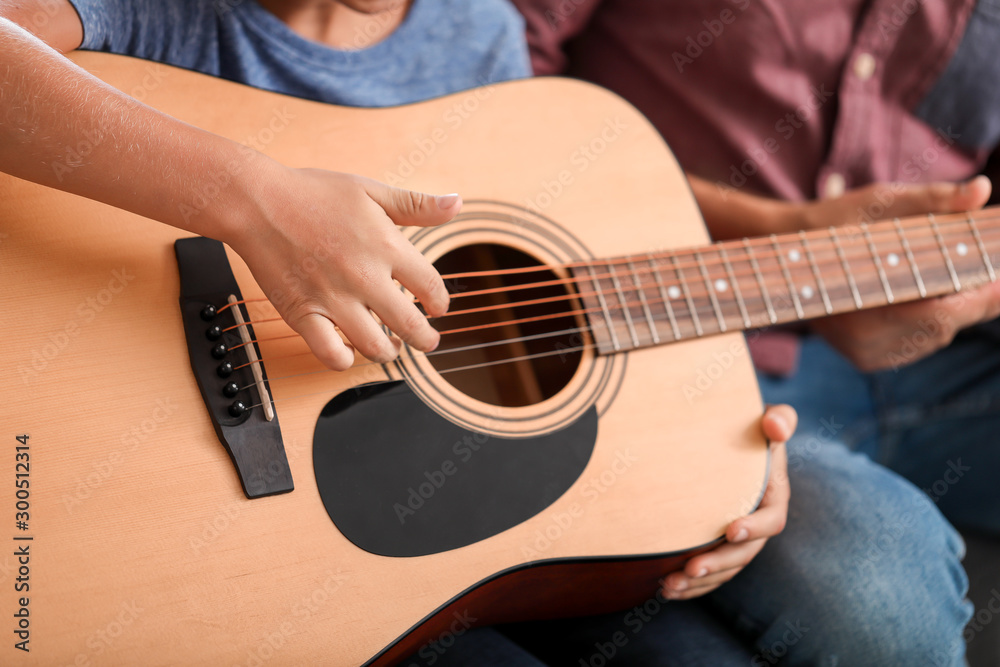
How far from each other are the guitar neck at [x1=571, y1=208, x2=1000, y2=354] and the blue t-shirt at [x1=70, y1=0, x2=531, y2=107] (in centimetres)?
41

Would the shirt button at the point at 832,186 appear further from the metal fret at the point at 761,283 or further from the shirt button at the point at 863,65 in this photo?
the metal fret at the point at 761,283

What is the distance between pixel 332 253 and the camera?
605 mm

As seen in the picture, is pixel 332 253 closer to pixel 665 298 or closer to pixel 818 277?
pixel 665 298

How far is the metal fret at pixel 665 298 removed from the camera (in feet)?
2.64

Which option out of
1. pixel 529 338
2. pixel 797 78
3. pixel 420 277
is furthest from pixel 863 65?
pixel 420 277

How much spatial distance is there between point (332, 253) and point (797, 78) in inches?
39.1

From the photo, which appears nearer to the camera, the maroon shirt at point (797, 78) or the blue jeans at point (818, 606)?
the blue jeans at point (818, 606)

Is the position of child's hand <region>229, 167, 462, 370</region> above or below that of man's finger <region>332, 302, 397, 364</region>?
above

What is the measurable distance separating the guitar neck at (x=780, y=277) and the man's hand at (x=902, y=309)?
54mm

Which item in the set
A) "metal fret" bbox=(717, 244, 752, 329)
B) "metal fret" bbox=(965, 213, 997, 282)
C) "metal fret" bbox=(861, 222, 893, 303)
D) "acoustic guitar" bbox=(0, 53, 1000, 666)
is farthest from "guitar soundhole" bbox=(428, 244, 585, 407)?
"metal fret" bbox=(965, 213, 997, 282)

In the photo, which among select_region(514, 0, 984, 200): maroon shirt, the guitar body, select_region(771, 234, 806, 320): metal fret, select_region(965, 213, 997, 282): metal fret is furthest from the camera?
select_region(514, 0, 984, 200): maroon shirt

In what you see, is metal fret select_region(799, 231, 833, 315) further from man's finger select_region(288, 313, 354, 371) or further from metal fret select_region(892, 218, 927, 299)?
man's finger select_region(288, 313, 354, 371)

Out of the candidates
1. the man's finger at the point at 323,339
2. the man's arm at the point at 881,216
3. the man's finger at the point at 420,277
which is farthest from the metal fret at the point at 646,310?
the man's arm at the point at 881,216

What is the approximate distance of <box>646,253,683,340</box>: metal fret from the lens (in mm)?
803
